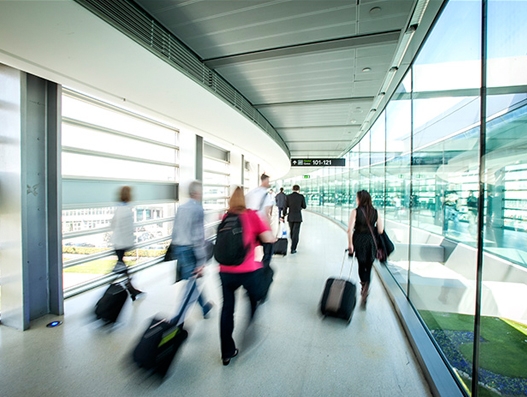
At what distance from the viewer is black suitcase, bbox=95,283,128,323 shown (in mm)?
2848

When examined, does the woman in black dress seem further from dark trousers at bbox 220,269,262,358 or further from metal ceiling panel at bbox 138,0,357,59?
metal ceiling panel at bbox 138,0,357,59

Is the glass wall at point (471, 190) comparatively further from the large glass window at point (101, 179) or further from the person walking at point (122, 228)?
the large glass window at point (101, 179)

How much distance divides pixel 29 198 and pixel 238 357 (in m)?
2.96

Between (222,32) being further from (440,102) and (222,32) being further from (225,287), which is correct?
(225,287)

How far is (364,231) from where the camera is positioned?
10.9 ft

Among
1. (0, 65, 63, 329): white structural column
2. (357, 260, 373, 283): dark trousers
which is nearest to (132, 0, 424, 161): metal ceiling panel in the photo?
(0, 65, 63, 329): white structural column

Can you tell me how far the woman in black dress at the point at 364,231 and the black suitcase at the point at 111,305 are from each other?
9.52ft

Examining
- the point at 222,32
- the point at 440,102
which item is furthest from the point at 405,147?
the point at 222,32

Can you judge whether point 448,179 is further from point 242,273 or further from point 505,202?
point 242,273

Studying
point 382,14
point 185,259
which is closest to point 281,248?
point 185,259

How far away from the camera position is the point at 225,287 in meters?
2.20

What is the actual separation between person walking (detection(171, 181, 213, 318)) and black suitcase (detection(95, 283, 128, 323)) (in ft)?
2.39

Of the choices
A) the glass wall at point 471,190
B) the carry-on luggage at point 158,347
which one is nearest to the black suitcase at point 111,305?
the carry-on luggage at point 158,347

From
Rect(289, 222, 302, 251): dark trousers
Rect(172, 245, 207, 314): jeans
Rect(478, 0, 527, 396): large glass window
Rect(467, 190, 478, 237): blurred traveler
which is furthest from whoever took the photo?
Rect(289, 222, 302, 251): dark trousers
